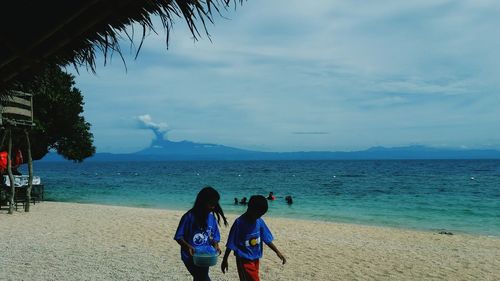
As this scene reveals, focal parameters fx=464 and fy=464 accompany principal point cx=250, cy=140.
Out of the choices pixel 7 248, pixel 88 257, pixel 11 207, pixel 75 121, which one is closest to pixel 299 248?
pixel 88 257

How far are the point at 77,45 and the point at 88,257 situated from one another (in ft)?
22.9

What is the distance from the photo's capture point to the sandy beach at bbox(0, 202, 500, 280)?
27.0ft

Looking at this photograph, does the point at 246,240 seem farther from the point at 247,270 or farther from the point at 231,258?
the point at 231,258

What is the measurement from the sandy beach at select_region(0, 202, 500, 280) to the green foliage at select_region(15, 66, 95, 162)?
6.68 m

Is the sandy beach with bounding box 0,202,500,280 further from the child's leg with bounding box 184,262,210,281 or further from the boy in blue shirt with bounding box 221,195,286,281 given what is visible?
the child's leg with bounding box 184,262,210,281

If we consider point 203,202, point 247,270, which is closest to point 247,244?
point 247,270

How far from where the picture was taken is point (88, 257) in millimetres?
9250

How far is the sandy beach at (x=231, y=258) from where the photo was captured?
8.23m

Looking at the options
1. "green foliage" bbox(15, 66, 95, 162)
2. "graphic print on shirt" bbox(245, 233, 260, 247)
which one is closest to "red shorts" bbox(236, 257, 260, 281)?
"graphic print on shirt" bbox(245, 233, 260, 247)

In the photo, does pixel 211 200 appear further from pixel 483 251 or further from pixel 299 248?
pixel 483 251

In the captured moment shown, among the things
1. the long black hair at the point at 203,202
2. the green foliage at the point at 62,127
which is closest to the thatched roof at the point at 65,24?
the long black hair at the point at 203,202

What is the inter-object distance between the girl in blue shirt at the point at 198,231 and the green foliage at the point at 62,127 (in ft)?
55.5

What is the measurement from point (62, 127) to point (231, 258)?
55.5ft

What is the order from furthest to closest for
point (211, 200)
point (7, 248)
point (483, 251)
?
1. point (483, 251)
2. point (7, 248)
3. point (211, 200)
